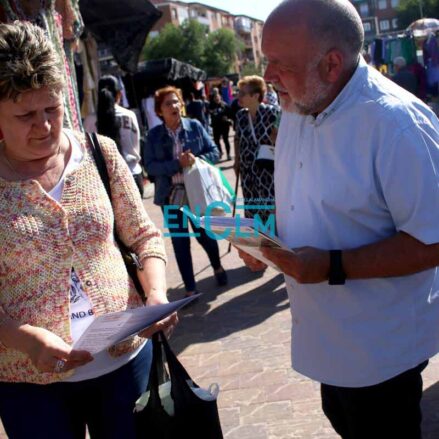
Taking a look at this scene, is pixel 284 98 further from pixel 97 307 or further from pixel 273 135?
pixel 273 135

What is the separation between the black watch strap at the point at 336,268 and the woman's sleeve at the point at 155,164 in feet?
13.6

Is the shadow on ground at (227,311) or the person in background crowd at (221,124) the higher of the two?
the person in background crowd at (221,124)

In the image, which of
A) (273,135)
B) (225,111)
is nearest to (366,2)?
(225,111)

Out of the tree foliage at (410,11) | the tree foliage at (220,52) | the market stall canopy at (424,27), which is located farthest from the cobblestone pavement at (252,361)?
the tree foliage at (220,52)

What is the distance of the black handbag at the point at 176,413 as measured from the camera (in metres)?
2.01

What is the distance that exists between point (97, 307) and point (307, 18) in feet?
3.51

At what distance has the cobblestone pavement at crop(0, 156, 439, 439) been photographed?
3746 mm

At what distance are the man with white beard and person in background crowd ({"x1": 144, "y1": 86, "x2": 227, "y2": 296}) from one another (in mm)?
3925

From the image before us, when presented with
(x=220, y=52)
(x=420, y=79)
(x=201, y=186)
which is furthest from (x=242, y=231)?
(x=220, y=52)

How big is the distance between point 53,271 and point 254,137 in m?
4.57

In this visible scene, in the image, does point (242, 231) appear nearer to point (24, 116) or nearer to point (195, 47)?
point (24, 116)

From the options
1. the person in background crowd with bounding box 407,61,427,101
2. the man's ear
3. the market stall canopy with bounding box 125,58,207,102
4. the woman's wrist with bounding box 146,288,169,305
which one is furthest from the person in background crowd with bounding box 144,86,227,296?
the market stall canopy with bounding box 125,58,207,102

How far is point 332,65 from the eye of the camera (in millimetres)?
1921

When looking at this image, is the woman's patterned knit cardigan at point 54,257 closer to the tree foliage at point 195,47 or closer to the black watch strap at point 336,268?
the black watch strap at point 336,268
